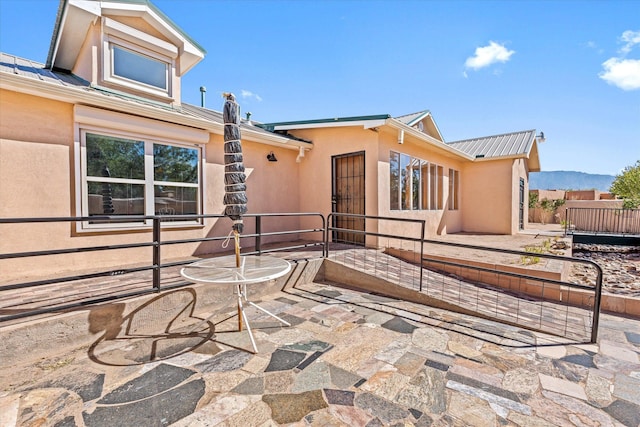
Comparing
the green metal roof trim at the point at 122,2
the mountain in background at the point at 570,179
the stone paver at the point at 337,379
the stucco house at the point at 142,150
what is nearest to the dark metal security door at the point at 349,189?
the stucco house at the point at 142,150

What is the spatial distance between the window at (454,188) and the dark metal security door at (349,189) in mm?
5671

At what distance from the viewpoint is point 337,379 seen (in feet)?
7.87

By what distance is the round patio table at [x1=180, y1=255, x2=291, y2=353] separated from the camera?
2.77 meters

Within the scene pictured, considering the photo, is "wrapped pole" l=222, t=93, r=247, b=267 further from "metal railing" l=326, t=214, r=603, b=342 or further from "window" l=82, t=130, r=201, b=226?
"window" l=82, t=130, r=201, b=226

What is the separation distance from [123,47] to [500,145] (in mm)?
13682

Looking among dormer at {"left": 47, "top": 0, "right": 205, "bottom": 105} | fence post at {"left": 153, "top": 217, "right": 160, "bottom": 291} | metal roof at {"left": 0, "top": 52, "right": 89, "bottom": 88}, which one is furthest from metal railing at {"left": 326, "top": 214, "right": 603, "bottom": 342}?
metal roof at {"left": 0, "top": 52, "right": 89, "bottom": 88}

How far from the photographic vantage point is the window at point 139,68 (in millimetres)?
5655

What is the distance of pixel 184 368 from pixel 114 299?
1306mm

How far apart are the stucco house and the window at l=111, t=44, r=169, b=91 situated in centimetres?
2

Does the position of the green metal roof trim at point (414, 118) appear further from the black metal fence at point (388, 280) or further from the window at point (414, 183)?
the black metal fence at point (388, 280)

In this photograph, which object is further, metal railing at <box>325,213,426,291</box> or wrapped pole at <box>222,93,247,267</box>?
metal railing at <box>325,213,426,291</box>

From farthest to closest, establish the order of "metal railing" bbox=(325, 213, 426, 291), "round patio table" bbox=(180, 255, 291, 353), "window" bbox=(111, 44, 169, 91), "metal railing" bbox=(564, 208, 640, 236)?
"metal railing" bbox=(564, 208, 640, 236) → "window" bbox=(111, 44, 169, 91) → "metal railing" bbox=(325, 213, 426, 291) → "round patio table" bbox=(180, 255, 291, 353)

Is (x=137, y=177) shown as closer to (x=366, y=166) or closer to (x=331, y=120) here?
(x=331, y=120)

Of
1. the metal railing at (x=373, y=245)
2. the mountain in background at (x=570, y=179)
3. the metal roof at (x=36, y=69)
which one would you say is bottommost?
the metal railing at (x=373, y=245)
